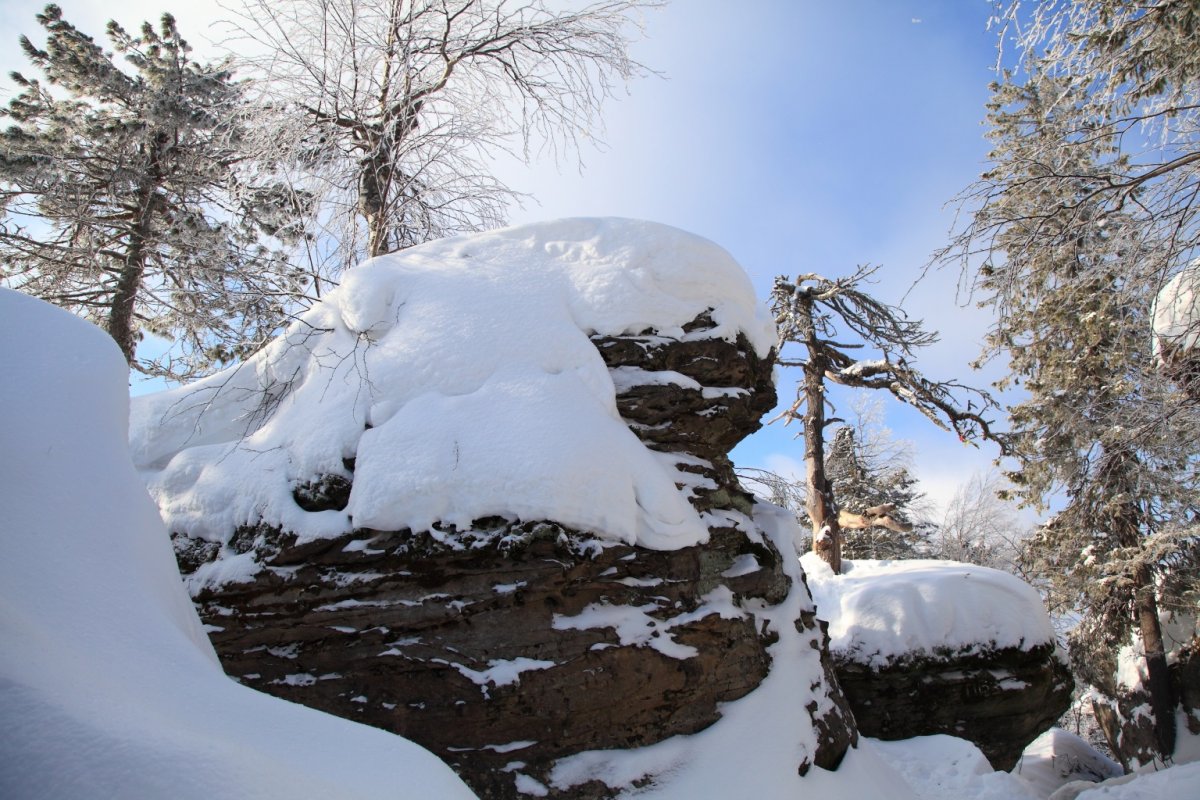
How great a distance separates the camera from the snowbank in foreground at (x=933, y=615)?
27.8ft

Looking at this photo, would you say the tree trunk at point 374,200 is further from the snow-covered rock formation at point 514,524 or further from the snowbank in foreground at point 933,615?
the snowbank in foreground at point 933,615

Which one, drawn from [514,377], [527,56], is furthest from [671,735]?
[527,56]

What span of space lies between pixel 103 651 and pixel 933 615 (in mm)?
9307

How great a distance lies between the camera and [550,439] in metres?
4.00

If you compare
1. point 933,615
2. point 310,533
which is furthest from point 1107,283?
point 310,533

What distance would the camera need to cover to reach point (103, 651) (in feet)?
5.33

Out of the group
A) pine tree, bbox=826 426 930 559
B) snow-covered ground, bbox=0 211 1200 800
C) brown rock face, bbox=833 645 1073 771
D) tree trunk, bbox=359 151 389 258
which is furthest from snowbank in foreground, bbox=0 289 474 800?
pine tree, bbox=826 426 930 559

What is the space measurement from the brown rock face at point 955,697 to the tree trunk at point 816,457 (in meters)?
2.45

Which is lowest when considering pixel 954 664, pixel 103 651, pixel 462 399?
pixel 954 664

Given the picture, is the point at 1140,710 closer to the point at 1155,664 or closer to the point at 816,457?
the point at 1155,664

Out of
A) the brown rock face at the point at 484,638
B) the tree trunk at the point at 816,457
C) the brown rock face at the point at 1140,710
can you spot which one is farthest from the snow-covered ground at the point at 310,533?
the brown rock face at the point at 1140,710

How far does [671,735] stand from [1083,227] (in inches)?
201

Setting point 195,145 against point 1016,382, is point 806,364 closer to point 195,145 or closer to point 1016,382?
point 1016,382

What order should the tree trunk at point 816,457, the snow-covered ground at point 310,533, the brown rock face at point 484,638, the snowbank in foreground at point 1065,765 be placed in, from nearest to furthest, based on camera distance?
the snow-covered ground at point 310,533, the brown rock face at point 484,638, the tree trunk at point 816,457, the snowbank in foreground at point 1065,765
